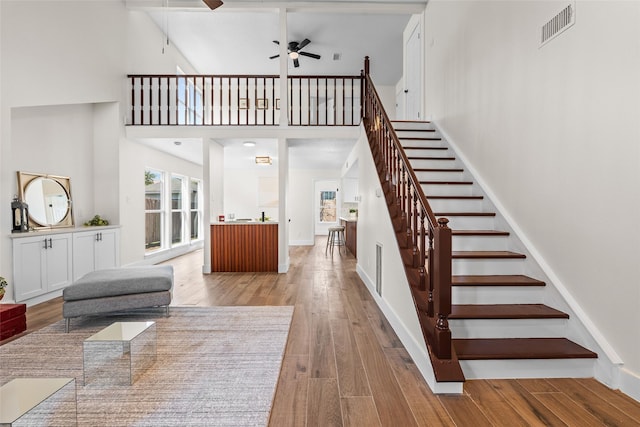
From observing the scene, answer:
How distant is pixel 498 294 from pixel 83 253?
516 cm

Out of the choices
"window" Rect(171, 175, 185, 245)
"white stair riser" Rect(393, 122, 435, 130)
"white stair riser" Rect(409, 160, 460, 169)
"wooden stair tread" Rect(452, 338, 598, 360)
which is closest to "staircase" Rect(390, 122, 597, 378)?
"wooden stair tread" Rect(452, 338, 598, 360)

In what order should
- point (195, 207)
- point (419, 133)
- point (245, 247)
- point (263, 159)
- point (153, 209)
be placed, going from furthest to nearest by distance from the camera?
point (195, 207) < point (263, 159) < point (153, 209) < point (245, 247) < point (419, 133)

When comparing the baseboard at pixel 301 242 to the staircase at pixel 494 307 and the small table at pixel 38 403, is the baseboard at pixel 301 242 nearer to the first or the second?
the staircase at pixel 494 307

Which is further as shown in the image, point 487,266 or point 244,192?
point 244,192

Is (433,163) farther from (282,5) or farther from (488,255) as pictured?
(282,5)

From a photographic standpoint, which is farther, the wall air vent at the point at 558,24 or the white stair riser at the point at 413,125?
the white stair riser at the point at 413,125

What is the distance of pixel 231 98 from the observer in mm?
9227

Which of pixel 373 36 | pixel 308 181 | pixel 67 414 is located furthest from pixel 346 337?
pixel 308 181

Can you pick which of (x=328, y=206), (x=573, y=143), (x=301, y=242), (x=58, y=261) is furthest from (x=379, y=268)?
(x=328, y=206)

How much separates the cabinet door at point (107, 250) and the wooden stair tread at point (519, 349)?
16.3 feet

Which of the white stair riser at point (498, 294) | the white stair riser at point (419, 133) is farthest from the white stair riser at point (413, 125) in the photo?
the white stair riser at point (498, 294)

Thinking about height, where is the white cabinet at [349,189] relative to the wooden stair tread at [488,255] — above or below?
above

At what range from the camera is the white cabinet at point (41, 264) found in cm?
357

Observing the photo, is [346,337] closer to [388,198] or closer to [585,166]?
[388,198]
